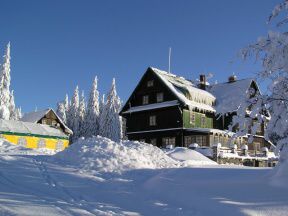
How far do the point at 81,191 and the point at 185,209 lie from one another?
10.7 ft

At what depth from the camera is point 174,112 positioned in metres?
37.3

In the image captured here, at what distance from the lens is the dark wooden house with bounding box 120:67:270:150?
120 feet

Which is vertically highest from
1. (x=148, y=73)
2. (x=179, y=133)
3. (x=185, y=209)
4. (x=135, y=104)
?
(x=148, y=73)

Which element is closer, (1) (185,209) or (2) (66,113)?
(1) (185,209)

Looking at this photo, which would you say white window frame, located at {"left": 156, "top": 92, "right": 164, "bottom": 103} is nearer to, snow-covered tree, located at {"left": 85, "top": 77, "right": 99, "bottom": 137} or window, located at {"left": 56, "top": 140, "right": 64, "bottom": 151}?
window, located at {"left": 56, "top": 140, "right": 64, "bottom": 151}

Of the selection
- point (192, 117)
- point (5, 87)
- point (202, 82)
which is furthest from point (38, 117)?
point (192, 117)

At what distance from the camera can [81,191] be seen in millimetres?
11062

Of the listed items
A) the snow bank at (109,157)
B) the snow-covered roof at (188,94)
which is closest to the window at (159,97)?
the snow-covered roof at (188,94)

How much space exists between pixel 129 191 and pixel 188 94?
27.4 metres

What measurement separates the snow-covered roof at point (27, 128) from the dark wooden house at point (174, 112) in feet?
43.5

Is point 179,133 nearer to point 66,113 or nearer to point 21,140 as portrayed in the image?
point 21,140

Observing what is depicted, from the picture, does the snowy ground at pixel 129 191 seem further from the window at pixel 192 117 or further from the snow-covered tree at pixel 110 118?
the snow-covered tree at pixel 110 118

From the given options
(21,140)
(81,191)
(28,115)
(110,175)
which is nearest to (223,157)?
(110,175)

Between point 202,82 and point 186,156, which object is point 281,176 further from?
point 202,82
